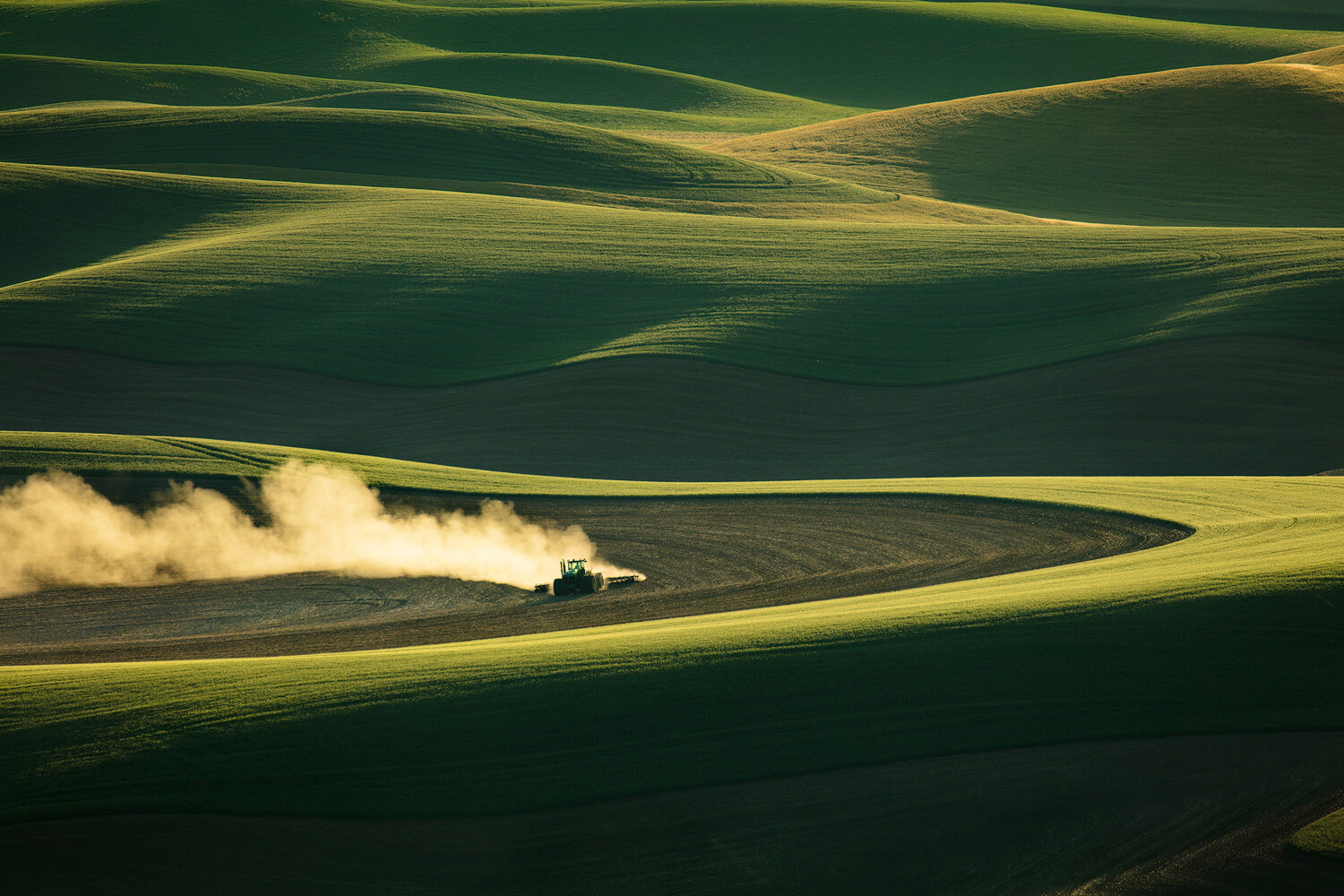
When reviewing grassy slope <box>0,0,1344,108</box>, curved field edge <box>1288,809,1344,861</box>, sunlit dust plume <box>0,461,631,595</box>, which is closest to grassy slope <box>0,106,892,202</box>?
sunlit dust plume <box>0,461,631,595</box>

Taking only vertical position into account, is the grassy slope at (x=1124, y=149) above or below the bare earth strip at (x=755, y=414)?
above

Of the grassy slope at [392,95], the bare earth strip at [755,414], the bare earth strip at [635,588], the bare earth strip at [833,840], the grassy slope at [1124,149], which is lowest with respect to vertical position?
the bare earth strip at [833,840]

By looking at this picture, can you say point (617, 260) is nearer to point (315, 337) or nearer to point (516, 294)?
point (516, 294)

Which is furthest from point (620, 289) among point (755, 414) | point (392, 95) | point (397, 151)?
point (392, 95)

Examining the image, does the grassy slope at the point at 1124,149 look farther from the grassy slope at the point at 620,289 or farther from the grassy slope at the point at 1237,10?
the grassy slope at the point at 1237,10

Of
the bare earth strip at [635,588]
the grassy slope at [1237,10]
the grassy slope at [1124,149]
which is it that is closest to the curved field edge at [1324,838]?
the bare earth strip at [635,588]

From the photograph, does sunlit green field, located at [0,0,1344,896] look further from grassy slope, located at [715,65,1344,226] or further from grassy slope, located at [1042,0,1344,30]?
grassy slope, located at [1042,0,1344,30]
